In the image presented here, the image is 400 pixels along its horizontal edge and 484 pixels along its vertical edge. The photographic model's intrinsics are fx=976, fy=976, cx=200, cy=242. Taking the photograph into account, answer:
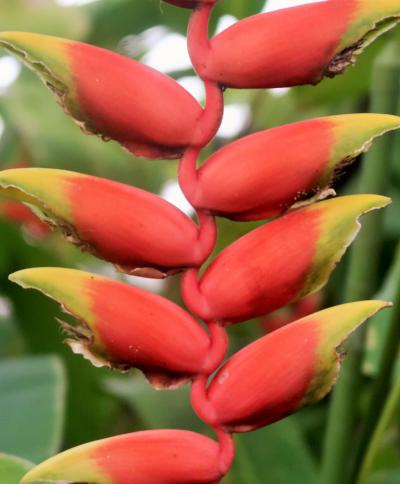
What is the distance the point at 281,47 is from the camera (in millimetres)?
379

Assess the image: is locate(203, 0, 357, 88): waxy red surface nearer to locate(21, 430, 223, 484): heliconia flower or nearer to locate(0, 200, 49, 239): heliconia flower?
locate(21, 430, 223, 484): heliconia flower

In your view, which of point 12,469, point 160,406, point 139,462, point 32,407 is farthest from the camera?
point 160,406

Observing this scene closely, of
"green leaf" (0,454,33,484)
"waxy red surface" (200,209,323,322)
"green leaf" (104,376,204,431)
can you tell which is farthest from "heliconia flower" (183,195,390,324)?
"green leaf" (104,376,204,431)

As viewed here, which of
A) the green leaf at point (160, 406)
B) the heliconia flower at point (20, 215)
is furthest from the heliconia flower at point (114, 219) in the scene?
the heliconia flower at point (20, 215)

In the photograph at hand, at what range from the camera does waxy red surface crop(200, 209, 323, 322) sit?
38 centimetres

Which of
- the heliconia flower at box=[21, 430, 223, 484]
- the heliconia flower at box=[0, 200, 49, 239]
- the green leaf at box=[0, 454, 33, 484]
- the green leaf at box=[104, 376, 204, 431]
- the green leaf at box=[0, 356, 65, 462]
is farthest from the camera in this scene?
the heliconia flower at box=[0, 200, 49, 239]

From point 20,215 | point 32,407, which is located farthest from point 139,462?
point 20,215

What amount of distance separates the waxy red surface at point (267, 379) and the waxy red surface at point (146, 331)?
0.05 ft

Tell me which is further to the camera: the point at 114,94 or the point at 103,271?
the point at 103,271

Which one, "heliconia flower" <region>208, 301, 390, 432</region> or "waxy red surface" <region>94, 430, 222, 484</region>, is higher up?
"heliconia flower" <region>208, 301, 390, 432</region>

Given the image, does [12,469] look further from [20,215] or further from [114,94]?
[20,215]

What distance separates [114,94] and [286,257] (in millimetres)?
91

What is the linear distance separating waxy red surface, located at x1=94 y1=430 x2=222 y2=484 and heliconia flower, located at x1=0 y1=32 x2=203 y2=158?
0.37ft

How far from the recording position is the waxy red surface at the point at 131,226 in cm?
37
